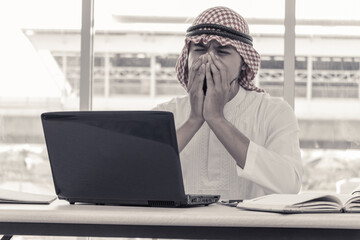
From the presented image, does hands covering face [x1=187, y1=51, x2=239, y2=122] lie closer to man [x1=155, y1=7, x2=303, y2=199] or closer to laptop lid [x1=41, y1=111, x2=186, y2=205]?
man [x1=155, y1=7, x2=303, y2=199]

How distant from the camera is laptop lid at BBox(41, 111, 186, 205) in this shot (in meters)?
1.49

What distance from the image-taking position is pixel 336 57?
153 inches

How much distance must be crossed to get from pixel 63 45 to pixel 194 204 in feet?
8.33

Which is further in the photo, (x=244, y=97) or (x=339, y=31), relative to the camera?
(x=339, y=31)

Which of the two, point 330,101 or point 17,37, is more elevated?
point 17,37

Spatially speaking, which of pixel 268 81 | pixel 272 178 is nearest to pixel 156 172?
pixel 272 178

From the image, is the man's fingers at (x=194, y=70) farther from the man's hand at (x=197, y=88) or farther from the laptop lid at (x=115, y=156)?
the laptop lid at (x=115, y=156)

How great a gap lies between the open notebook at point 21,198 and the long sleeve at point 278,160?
648 mm

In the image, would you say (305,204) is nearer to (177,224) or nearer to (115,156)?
(177,224)

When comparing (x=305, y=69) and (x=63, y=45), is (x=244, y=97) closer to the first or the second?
(x=305, y=69)

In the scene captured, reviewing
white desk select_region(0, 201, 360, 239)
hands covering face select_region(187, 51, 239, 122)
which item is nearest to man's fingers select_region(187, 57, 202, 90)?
hands covering face select_region(187, 51, 239, 122)

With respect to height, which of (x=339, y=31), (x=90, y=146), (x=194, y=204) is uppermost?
(x=339, y=31)

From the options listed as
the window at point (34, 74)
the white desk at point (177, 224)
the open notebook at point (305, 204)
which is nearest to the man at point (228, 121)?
the open notebook at point (305, 204)

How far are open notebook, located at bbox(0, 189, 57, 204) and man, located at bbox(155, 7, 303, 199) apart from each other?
652mm
